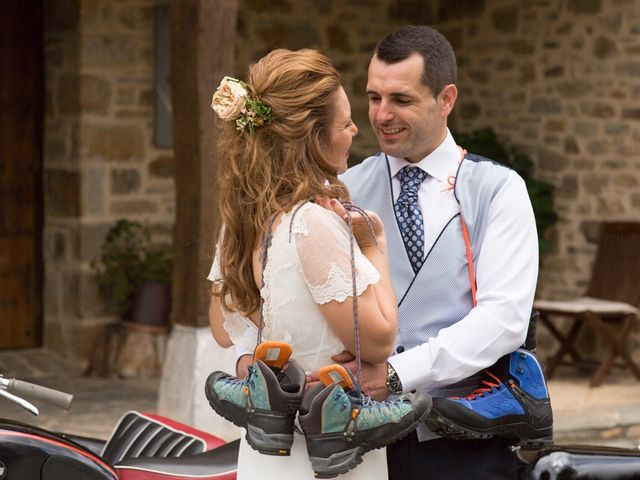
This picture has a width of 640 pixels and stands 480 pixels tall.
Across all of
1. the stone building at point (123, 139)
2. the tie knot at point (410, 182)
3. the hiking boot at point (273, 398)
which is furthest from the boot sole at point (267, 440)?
the stone building at point (123, 139)

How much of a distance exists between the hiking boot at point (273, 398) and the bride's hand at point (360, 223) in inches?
9.3

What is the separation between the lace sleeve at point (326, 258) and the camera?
2.15 m

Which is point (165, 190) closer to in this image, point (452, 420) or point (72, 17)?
point (72, 17)

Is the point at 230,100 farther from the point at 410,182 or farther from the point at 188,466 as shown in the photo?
the point at 188,466

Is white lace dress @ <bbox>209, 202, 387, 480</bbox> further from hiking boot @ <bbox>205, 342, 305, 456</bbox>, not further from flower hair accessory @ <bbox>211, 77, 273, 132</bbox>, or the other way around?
flower hair accessory @ <bbox>211, 77, 273, 132</bbox>

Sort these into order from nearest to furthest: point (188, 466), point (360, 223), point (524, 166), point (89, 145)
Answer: point (360, 223), point (188, 466), point (89, 145), point (524, 166)

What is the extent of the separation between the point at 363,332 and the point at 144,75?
6.63 m

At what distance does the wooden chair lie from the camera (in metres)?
7.93

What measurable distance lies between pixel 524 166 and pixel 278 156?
6875 mm

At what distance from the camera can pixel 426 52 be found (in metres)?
2.55

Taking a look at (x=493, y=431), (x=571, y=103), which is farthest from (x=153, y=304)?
(x=493, y=431)

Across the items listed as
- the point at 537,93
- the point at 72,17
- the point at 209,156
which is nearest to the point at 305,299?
the point at 209,156

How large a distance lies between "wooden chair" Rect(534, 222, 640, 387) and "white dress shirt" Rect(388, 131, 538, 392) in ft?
18.1

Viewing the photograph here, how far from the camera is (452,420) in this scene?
2.36 metres
